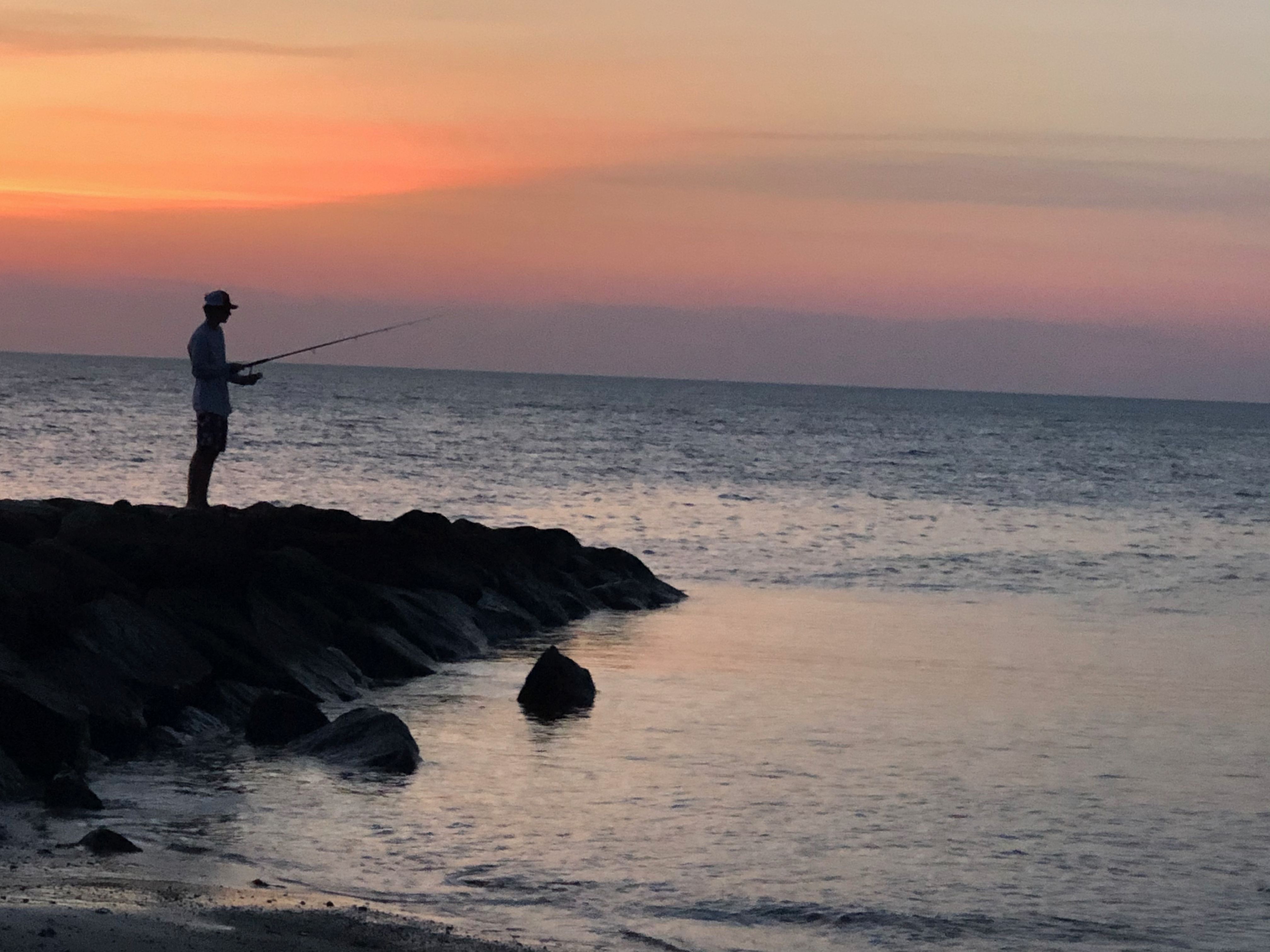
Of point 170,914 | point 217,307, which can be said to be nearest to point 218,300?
point 217,307

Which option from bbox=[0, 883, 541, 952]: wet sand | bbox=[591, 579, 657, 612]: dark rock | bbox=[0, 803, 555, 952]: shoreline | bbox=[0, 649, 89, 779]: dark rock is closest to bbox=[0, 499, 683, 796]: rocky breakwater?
bbox=[0, 649, 89, 779]: dark rock

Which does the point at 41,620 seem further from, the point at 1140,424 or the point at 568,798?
the point at 1140,424

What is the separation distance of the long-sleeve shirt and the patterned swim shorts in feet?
0.15

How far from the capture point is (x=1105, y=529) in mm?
30547

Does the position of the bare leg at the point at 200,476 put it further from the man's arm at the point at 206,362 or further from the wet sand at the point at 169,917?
the wet sand at the point at 169,917

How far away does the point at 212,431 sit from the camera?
12.3m

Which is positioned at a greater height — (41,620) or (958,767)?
(41,620)

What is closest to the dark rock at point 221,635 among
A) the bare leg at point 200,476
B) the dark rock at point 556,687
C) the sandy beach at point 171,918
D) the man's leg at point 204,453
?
the man's leg at point 204,453

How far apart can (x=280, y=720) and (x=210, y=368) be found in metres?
3.52

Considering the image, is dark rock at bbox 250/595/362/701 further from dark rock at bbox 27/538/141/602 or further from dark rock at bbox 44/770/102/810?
dark rock at bbox 44/770/102/810

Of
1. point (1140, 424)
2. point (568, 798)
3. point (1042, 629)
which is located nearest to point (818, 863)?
point (568, 798)

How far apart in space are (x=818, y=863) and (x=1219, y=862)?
6.63 ft

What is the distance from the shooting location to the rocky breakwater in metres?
9.33

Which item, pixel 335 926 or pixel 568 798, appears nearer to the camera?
pixel 335 926
